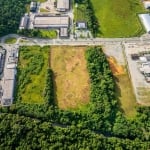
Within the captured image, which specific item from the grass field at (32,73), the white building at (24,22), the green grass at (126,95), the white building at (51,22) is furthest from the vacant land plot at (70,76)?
the white building at (24,22)

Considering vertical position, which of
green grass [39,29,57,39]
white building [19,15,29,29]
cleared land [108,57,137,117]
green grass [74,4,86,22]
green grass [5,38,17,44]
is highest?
green grass [74,4,86,22]

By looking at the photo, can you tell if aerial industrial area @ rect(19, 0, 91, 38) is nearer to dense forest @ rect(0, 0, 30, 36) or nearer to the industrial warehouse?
the industrial warehouse

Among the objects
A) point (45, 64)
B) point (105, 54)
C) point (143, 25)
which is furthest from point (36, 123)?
point (143, 25)

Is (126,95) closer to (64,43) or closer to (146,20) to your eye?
(64,43)

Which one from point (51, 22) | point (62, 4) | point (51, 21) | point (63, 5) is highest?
point (62, 4)

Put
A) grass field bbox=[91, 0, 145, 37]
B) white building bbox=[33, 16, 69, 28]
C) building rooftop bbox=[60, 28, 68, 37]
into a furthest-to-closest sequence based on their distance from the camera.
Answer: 1. white building bbox=[33, 16, 69, 28]
2. grass field bbox=[91, 0, 145, 37]
3. building rooftop bbox=[60, 28, 68, 37]

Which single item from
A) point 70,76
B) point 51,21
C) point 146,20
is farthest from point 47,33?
point 146,20

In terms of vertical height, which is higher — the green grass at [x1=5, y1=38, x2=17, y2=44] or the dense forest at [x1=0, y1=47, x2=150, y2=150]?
the green grass at [x1=5, y1=38, x2=17, y2=44]

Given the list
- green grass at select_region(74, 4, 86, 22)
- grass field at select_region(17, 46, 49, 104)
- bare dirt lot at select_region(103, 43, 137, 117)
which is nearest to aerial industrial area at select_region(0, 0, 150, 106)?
bare dirt lot at select_region(103, 43, 137, 117)
